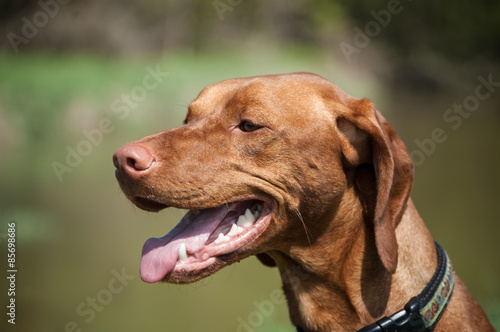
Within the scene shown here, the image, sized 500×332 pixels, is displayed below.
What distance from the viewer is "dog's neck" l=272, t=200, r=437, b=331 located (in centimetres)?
292

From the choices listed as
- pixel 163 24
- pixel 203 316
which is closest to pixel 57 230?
pixel 203 316

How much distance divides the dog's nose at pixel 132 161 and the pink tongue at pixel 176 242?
0.41m

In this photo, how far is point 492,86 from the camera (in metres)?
19.7

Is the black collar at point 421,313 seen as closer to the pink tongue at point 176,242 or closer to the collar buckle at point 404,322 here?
the collar buckle at point 404,322

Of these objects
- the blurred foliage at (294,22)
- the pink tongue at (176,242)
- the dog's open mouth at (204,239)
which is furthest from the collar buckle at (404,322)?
the blurred foliage at (294,22)

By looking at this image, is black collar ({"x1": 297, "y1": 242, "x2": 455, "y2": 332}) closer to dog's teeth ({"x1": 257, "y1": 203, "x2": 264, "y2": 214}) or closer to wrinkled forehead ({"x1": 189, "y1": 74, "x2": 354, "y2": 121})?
dog's teeth ({"x1": 257, "y1": 203, "x2": 264, "y2": 214})

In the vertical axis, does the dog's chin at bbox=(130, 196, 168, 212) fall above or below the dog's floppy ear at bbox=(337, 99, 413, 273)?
below

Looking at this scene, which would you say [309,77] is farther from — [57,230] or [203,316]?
[57,230]

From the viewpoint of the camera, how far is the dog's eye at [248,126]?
3.03m

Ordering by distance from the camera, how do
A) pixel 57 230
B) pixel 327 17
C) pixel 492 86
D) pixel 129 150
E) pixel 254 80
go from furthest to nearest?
pixel 327 17
pixel 492 86
pixel 57 230
pixel 254 80
pixel 129 150

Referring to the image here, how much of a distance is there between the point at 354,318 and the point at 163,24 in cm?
2052

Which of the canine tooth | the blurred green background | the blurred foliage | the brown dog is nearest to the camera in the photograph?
the brown dog

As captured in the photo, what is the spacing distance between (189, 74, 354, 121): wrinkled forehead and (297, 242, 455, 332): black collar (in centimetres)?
110

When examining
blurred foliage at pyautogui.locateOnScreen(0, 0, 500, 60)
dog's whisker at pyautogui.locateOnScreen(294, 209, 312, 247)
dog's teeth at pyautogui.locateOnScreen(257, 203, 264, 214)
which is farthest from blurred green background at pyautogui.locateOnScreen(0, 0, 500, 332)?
dog's whisker at pyautogui.locateOnScreen(294, 209, 312, 247)
